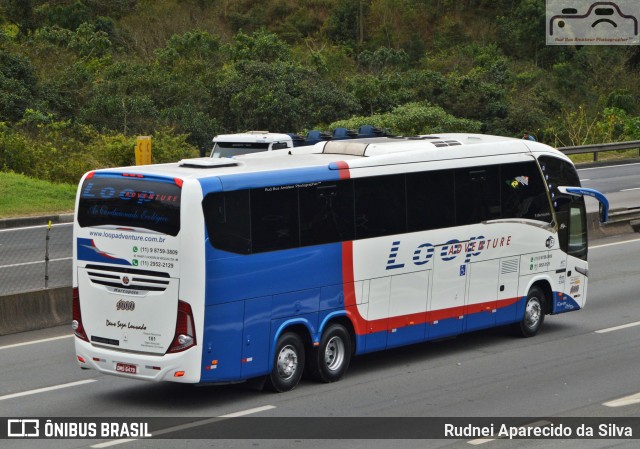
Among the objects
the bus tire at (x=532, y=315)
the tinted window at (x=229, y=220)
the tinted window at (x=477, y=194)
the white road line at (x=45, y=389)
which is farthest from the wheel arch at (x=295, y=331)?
the bus tire at (x=532, y=315)

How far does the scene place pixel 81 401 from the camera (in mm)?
12734

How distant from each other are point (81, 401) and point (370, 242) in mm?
4079

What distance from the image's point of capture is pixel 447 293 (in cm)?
1515

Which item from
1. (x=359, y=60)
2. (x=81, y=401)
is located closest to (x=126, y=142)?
(x=81, y=401)

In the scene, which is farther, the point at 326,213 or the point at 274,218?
the point at 326,213

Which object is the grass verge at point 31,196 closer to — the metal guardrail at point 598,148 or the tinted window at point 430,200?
the tinted window at point 430,200

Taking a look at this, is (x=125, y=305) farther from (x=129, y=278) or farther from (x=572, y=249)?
(x=572, y=249)

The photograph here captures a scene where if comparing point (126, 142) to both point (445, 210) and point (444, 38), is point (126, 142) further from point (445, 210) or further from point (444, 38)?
point (444, 38)

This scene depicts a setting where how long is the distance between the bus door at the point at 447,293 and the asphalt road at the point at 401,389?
0.44 metres

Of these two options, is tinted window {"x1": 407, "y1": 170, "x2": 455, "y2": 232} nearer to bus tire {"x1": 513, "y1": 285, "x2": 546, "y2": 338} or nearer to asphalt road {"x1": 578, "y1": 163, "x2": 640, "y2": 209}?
bus tire {"x1": 513, "y1": 285, "x2": 546, "y2": 338}

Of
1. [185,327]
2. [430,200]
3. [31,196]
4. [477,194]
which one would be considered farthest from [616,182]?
[185,327]

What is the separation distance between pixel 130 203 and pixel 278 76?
31.5 m

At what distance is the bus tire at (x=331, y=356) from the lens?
44.3ft

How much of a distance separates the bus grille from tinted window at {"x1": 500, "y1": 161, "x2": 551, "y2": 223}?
5881mm
